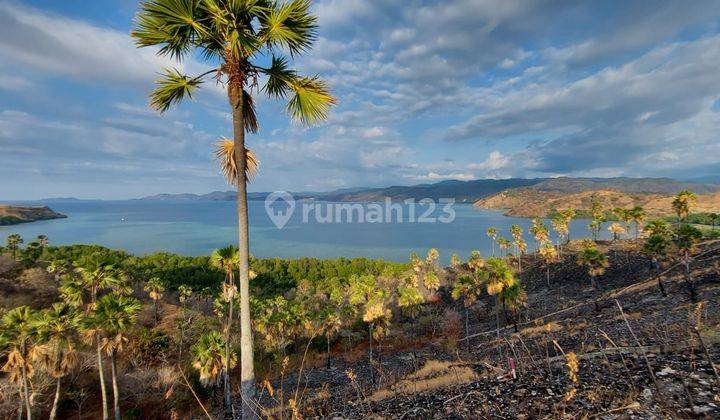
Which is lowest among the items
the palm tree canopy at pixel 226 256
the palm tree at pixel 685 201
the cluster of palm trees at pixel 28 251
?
the cluster of palm trees at pixel 28 251

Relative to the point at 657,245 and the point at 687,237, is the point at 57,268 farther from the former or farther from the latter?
the point at 657,245

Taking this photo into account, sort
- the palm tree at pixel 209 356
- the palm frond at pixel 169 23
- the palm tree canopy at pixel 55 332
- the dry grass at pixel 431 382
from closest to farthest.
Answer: the palm frond at pixel 169 23, the dry grass at pixel 431 382, the palm tree canopy at pixel 55 332, the palm tree at pixel 209 356

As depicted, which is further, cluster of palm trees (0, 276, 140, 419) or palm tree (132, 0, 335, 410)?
cluster of palm trees (0, 276, 140, 419)

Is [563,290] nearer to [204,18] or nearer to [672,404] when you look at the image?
[672,404]

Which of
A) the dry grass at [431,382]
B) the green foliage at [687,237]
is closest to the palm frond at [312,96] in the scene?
the dry grass at [431,382]

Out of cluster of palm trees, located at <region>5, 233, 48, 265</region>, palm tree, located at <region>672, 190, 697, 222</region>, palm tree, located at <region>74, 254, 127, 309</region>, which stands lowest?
cluster of palm trees, located at <region>5, 233, 48, 265</region>

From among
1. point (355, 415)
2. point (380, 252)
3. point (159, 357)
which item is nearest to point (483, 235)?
point (380, 252)

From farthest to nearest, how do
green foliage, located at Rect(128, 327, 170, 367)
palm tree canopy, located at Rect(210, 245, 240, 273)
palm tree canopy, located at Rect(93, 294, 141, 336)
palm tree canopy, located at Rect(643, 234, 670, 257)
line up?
palm tree canopy, located at Rect(643, 234, 670, 257), green foliage, located at Rect(128, 327, 170, 367), palm tree canopy, located at Rect(210, 245, 240, 273), palm tree canopy, located at Rect(93, 294, 141, 336)

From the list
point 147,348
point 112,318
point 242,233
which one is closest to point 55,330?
point 112,318

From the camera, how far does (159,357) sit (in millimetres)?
30062

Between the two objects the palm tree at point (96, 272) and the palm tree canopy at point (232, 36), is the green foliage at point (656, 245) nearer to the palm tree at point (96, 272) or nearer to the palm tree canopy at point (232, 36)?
the palm tree canopy at point (232, 36)

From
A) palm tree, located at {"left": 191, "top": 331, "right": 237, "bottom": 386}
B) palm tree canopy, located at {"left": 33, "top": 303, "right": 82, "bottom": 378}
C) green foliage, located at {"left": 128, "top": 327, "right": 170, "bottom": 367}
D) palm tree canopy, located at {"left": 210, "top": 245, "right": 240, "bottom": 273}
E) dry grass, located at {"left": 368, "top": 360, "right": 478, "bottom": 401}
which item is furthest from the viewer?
green foliage, located at {"left": 128, "top": 327, "right": 170, "bottom": 367}

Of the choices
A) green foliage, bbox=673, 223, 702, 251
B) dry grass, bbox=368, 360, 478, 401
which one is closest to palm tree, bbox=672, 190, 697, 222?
green foliage, bbox=673, 223, 702, 251

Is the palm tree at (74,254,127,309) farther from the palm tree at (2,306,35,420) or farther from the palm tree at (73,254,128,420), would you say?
the palm tree at (2,306,35,420)
